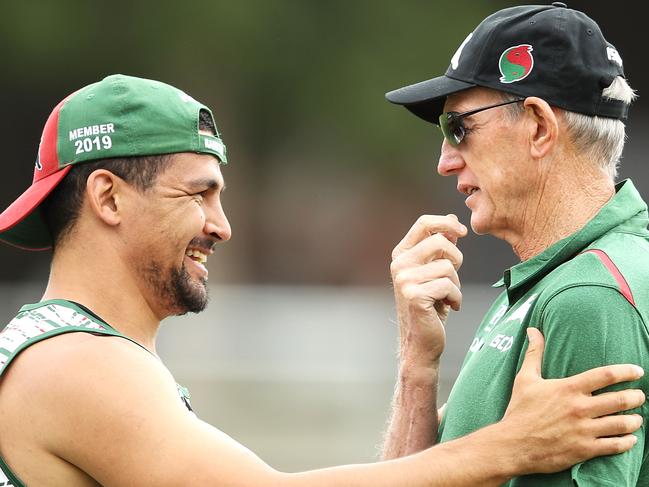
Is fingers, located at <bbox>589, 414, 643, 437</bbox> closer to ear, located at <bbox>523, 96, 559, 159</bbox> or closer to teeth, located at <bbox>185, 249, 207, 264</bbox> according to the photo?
ear, located at <bbox>523, 96, 559, 159</bbox>

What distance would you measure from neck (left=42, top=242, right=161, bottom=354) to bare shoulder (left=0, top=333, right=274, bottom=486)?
36 centimetres

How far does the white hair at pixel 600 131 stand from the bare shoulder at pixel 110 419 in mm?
1374

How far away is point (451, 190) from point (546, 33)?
1360cm

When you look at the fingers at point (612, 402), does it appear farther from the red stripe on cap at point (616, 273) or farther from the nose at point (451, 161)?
the nose at point (451, 161)

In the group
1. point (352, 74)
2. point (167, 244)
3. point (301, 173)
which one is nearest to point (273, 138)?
point (301, 173)

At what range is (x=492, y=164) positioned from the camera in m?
3.81

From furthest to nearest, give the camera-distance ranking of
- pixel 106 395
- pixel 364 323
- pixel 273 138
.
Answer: pixel 273 138, pixel 364 323, pixel 106 395

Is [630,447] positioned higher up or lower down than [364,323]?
higher up

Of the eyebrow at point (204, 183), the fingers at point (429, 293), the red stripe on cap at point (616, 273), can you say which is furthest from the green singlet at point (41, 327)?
the red stripe on cap at point (616, 273)

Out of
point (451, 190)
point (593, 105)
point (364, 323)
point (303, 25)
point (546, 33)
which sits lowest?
point (364, 323)

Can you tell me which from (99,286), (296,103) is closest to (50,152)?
(99,286)

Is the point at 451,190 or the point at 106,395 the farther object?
the point at 451,190

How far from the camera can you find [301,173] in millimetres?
19469

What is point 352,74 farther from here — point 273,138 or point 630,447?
point 630,447
